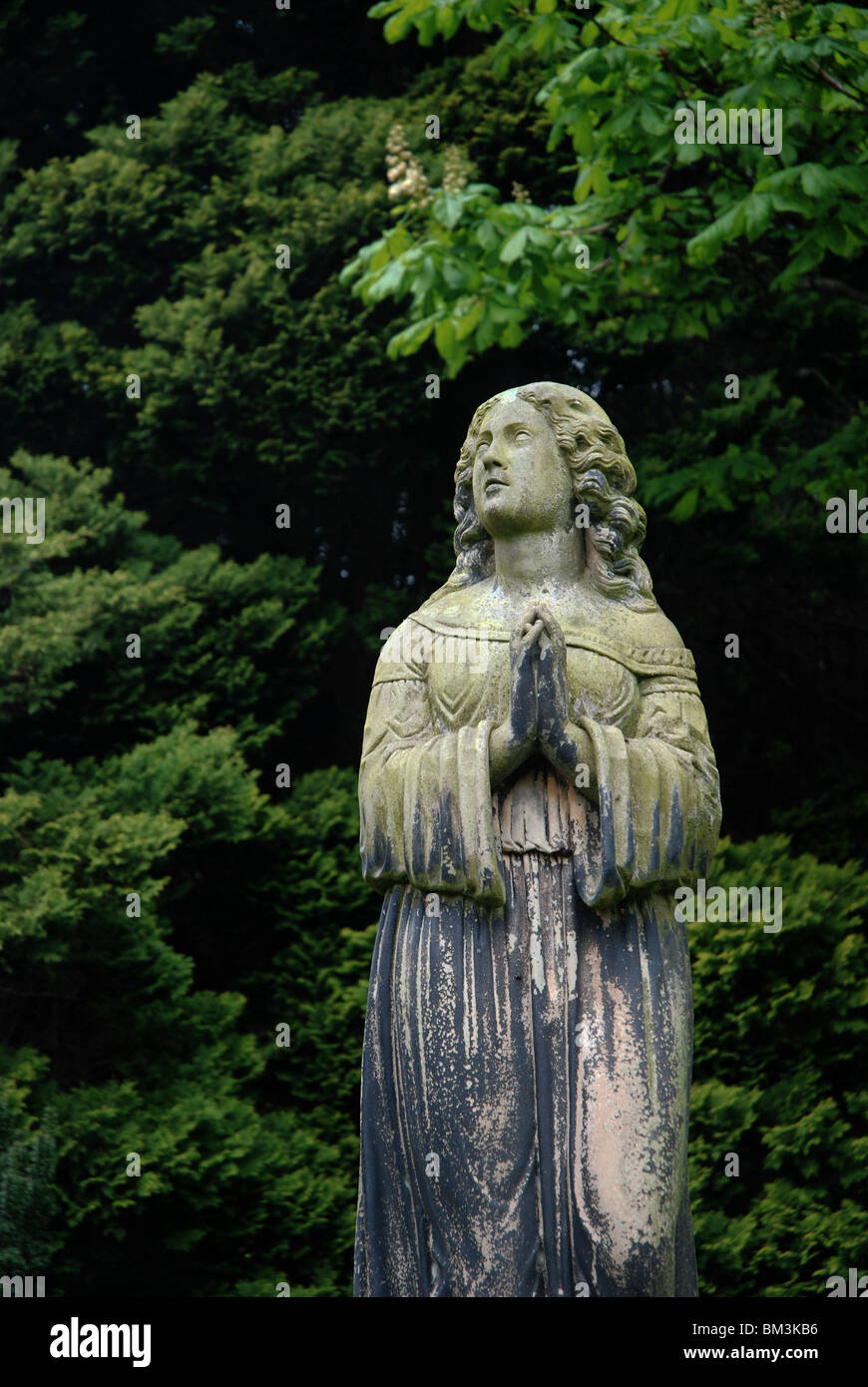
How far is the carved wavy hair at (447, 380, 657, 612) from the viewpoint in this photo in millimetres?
4938

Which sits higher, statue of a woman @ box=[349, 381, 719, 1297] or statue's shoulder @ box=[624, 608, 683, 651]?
statue's shoulder @ box=[624, 608, 683, 651]

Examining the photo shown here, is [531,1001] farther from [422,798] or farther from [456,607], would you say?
[456,607]

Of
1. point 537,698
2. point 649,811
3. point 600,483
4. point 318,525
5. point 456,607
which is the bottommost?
point 649,811

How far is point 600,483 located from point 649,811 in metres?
1.02

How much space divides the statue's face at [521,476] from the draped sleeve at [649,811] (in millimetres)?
657

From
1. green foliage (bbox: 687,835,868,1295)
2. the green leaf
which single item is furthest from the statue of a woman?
green foliage (bbox: 687,835,868,1295)

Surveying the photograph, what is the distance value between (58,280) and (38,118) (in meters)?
1.38

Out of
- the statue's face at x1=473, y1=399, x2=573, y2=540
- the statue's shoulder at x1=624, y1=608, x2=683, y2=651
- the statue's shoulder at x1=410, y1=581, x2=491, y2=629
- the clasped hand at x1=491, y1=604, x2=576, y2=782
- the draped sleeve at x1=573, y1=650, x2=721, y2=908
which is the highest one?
the statue's face at x1=473, y1=399, x2=573, y2=540

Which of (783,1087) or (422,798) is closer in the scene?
(422,798)

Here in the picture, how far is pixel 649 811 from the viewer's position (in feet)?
14.8

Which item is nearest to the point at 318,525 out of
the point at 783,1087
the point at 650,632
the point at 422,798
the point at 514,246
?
the point at 514,246

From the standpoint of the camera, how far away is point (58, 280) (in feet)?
39.9

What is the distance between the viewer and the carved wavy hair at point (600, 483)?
4.94 meters

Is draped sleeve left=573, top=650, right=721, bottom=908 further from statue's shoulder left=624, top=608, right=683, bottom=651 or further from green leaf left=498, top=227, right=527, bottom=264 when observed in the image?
green leaf left=498, top=227, right=527, bottom=264
